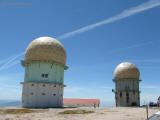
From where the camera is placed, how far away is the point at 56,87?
3195 cm

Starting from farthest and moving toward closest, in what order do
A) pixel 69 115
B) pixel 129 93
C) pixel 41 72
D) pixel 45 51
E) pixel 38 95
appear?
pixel 129 93
pixel 45 51
pixel 41 72
pixel 38 95
pixel 69 115

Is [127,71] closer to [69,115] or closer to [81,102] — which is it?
[81,102]

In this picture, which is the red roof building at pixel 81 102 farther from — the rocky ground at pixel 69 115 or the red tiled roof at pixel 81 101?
the rocky ground at pixel 69 115

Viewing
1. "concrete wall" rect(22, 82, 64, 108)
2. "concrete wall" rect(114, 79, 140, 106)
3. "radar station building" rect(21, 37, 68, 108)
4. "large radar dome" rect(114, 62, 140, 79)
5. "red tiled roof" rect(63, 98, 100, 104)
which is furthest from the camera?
"red tiled roof" rect(63, 98, 100, 104)

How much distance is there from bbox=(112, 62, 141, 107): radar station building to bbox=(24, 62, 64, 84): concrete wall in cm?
1934

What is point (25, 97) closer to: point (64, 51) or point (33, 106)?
point (33, 106)

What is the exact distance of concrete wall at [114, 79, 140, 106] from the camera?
144 feet

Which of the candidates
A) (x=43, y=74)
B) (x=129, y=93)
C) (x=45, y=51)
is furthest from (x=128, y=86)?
(x=45, y=51)

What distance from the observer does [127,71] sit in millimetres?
44719

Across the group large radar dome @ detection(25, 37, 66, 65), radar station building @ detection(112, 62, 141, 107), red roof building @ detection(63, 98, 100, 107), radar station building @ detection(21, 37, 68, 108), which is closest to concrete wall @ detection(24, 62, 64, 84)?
radar station building @ detection(21, 37, 68, 108)

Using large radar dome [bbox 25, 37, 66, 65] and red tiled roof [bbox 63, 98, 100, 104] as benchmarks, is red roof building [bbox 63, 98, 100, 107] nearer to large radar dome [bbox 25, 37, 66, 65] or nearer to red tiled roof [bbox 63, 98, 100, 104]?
red tiled roof [bbox 63, 98, 100, 104]

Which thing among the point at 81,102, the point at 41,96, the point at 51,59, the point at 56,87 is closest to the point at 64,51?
the point at 51,59

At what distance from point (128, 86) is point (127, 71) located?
3.89m

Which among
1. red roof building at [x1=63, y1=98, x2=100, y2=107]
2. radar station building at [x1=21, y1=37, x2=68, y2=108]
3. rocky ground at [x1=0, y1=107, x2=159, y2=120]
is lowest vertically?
red roof building at [x1=63, y1=98, x2=100, y2=107]
